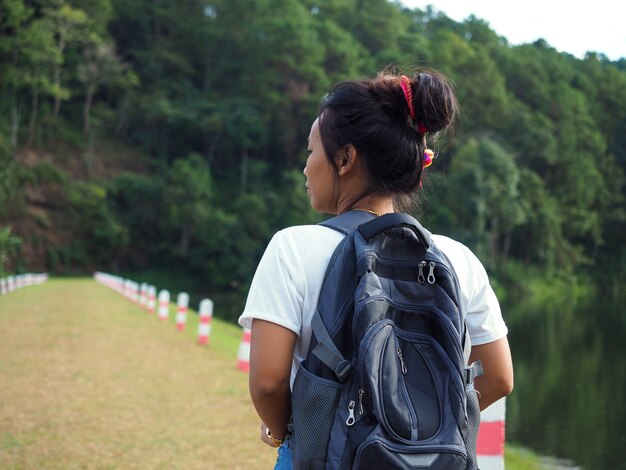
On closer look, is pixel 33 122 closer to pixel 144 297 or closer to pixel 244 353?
pixel 144 297

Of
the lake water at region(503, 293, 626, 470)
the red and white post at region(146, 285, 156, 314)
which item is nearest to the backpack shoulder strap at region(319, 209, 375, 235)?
the lake water at region(503, 293, 626, 470)

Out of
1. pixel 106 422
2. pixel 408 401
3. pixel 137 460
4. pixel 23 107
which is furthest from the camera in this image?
pixel 23 107

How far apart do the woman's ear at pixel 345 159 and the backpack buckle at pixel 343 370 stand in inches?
21.2

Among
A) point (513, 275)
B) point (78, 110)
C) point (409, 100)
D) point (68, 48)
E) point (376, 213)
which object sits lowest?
point (513, 275)

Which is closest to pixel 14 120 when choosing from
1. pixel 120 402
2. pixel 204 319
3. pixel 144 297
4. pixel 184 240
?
pixel 184 240

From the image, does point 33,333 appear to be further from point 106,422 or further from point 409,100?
point 409,100

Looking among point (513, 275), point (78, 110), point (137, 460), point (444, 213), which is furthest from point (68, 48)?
point (137, 460)

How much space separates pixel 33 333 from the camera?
11.2m

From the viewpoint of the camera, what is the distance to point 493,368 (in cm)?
204

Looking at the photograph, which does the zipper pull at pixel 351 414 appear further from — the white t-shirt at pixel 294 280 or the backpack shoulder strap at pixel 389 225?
the backpack shoulder strap at pixel 389 225

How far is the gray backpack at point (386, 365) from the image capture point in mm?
1600

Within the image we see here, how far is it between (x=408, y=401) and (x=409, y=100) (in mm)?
767

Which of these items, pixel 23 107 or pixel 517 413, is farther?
pixel 23 107

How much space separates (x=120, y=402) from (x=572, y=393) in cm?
814
